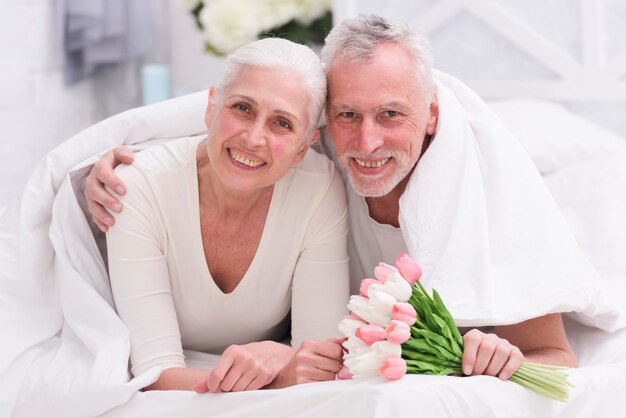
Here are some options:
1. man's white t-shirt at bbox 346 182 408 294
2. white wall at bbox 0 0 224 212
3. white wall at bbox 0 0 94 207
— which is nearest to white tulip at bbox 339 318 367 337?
man's white t-shirt at bbox 346 182 408 294

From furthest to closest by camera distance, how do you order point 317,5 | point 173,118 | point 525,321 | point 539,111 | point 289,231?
point 317,5, point 539,111, point 173,118, point 289,231, point 525,321

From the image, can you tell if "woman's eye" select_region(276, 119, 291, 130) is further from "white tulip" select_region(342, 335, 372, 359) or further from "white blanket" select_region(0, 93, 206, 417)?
"white tulip" select_region(342, 335, 372, 359)

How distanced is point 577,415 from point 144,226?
0.79 meters

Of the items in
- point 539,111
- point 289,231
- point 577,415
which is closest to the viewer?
point 577,415

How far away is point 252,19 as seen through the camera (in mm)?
3258

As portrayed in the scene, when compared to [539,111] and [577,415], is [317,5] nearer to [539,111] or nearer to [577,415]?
[539,111]

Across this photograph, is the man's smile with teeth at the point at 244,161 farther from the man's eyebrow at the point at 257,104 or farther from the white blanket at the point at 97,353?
the white blanket at the point at 97,353

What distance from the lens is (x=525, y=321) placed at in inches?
65.0

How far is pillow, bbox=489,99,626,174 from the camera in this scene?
2477 millimetres

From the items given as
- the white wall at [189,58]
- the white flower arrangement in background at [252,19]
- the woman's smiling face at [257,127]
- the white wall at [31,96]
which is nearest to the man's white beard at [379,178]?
the woman's smiling face at [257,127]

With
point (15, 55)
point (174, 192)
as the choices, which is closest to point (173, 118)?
point (174, 192)

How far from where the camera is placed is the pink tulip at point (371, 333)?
132cm

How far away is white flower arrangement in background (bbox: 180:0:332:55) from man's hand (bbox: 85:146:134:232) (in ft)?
5.06

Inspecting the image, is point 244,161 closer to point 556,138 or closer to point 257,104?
point 257,104
